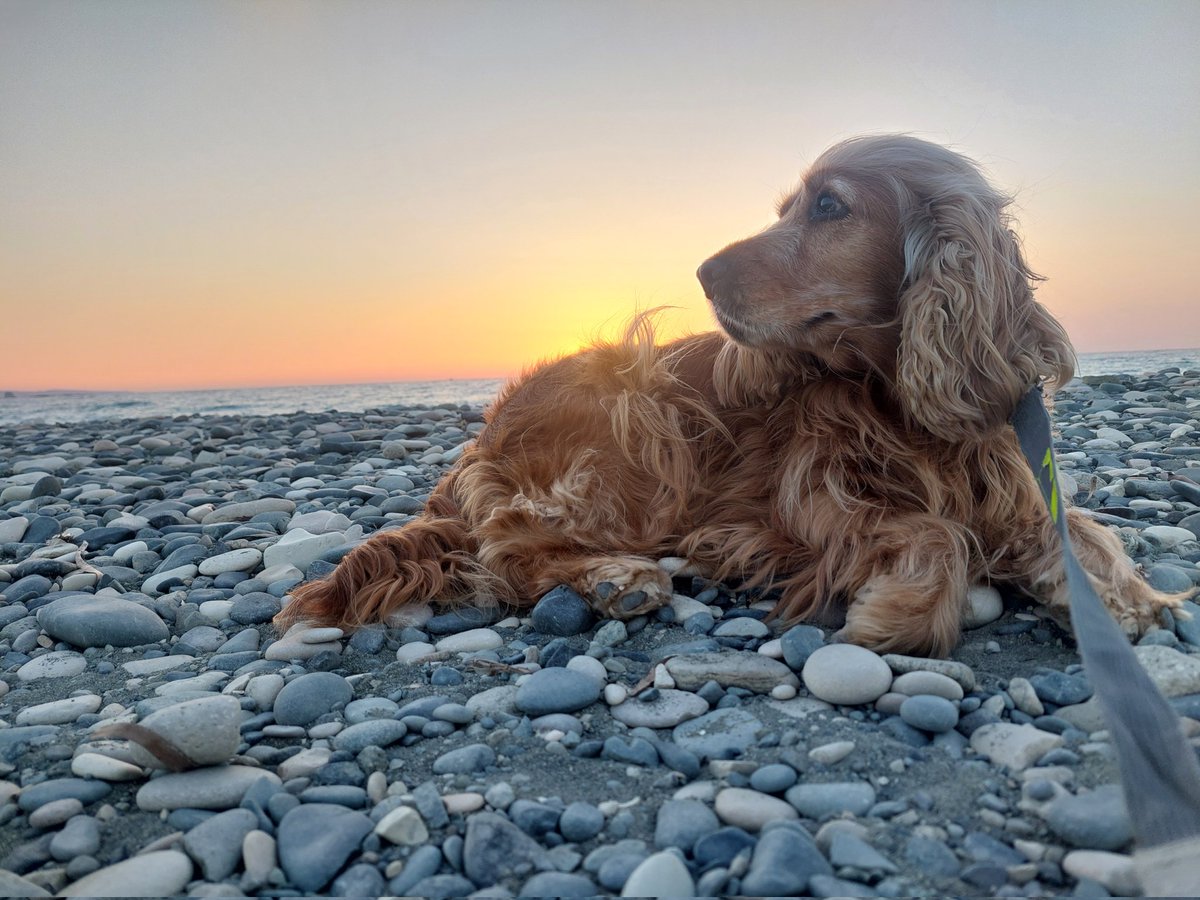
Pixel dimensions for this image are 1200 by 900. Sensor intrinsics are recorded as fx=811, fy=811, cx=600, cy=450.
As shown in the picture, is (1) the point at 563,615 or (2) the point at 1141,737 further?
(1) the point at 563,615

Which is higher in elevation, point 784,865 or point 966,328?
point 966,328

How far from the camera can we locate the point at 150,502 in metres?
4.48

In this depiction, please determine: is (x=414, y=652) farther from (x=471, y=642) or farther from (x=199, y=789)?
(x=199, y=789)

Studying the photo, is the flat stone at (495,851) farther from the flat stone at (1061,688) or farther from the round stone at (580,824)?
the flat stone at (1061,688)

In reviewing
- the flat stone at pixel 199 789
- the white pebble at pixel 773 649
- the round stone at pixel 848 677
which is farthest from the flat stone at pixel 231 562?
the round stone at pixel 848 677

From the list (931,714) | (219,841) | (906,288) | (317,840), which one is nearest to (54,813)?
(219,841)

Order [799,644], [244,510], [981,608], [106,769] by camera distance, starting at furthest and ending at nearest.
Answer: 1. [244,510]
2. [981,608]
3. [799,644]
4. [106,769]

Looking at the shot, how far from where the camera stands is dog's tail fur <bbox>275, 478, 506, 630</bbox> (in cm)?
235

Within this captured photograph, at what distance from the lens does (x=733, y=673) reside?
1837 millimetres

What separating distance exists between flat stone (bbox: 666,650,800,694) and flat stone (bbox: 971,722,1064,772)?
0.40 meters

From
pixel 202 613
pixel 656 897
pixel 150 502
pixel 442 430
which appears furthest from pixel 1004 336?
pixel 442 430

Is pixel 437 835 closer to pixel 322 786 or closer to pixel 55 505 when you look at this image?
pixel 322 786

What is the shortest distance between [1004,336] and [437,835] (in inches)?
73.4

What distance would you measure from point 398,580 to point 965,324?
173 cm
